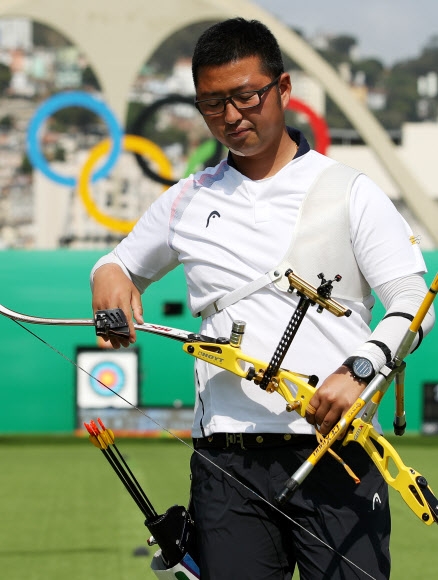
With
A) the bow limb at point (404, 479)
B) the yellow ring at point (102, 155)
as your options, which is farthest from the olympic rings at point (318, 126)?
the bow limb at point (404, 479)

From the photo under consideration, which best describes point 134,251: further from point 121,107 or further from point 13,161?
point 13,161

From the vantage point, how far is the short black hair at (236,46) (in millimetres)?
2477

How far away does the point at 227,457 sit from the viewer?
8.25 ft

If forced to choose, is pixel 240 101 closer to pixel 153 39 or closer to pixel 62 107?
pixel 62 107

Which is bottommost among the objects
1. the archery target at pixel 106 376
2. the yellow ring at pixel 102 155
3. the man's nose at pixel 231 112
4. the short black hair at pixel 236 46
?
the archery target at pixel 106 376

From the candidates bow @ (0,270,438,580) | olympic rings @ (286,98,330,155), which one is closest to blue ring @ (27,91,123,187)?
olympic rings @ (286,98,330,155)

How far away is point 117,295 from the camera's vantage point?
8.47 feet

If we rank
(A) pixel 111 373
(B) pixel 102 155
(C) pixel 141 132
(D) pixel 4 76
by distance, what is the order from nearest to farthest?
(A) pixel 111 373, (B) pixel 102 155, (C) pixel 141 132, (D) pixel 4 76

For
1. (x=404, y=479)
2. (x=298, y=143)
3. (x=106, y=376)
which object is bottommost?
(x=106, y=376)

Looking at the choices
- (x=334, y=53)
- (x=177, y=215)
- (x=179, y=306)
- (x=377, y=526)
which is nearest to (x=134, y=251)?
(x=177, y=215)

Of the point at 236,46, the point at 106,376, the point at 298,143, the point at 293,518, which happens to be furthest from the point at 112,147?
the point at 293,518

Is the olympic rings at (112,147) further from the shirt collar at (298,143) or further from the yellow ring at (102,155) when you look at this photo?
the shirt collar at (298,143)

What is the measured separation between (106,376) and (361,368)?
22.5 ft

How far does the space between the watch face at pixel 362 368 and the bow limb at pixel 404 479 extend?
11 cm
